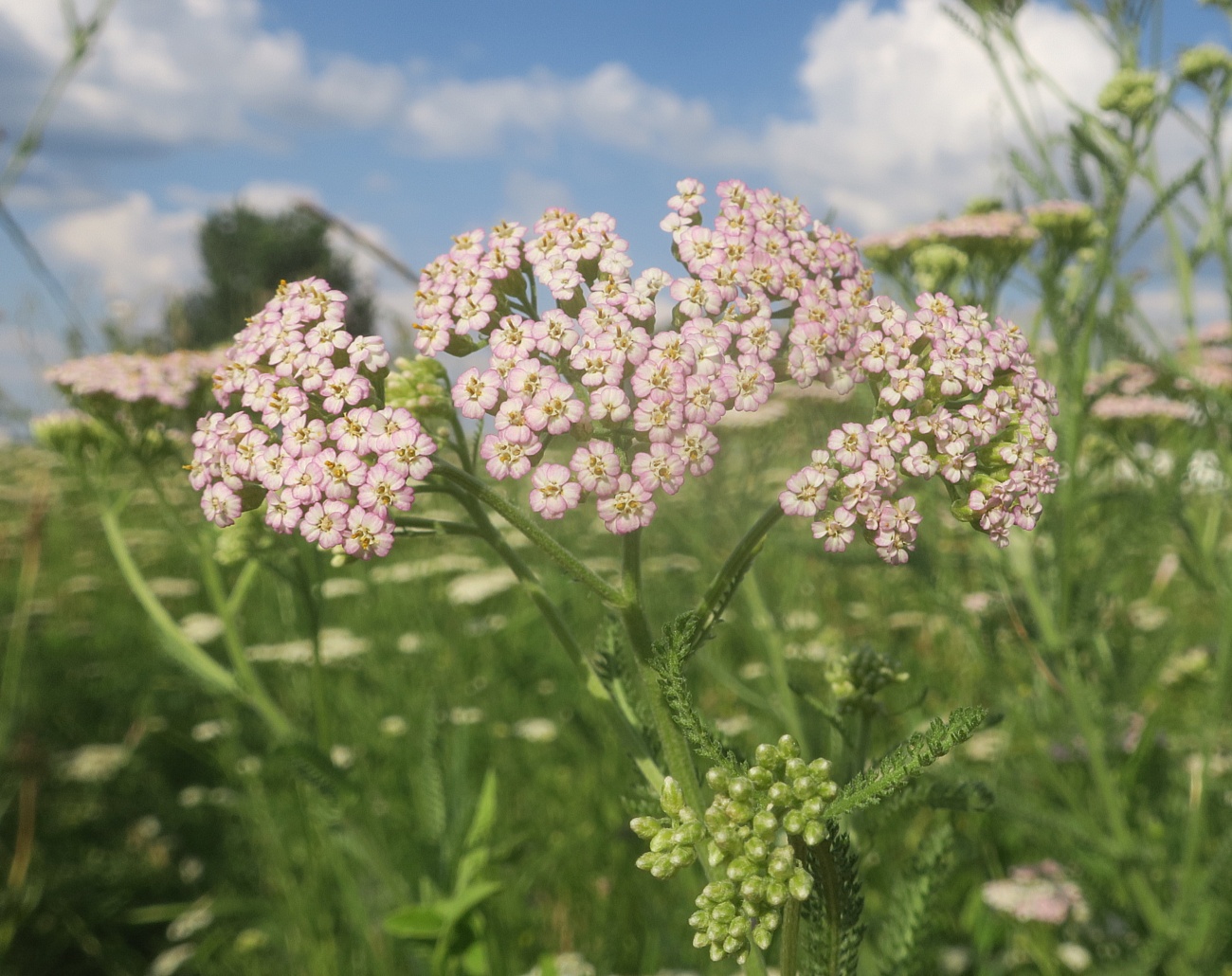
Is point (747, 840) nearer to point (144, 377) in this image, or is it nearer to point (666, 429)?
point (666, 429)

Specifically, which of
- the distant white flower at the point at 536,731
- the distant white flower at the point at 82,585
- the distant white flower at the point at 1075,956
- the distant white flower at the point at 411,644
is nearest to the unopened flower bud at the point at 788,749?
the distant white flower at the point at 1075,956

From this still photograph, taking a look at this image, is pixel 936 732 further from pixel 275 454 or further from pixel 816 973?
pixel 275 454

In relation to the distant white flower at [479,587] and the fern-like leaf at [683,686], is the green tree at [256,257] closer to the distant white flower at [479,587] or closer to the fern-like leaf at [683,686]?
the distant white flower at [479,587]

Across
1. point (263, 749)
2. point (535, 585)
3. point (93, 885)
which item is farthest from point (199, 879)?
point (535, 585)

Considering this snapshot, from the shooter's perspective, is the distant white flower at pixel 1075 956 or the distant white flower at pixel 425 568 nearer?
the distant white flower at pixel 1075 956

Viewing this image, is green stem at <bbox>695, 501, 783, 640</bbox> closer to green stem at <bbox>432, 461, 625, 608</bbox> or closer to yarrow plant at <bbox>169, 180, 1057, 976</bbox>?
yarrow plant at <bbox>169, 180, 1057, 976</bbox>
